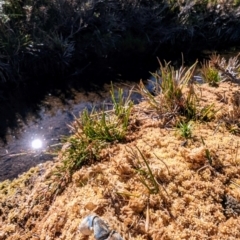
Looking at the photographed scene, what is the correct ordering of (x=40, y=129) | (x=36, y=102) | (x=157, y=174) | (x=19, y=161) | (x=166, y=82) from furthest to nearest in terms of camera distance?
(x=36, y=102) → (x=40, y=129) → (x=19, y=161) → (x=166, y=82) → (x=157, y=174)

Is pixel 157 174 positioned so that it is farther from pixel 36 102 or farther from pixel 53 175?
pixel 36 102

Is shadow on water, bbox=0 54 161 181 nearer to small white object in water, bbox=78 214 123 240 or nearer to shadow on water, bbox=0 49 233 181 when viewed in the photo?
shadow on water, bbox=0 49 233 181

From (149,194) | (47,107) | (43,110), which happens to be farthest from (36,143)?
(149,194)

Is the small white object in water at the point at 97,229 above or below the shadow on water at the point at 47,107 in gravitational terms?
above

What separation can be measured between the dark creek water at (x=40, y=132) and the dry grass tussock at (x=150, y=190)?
2.83 ft

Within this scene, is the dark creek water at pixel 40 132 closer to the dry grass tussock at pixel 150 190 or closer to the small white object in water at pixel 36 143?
the small white object in water at pixel 36 143

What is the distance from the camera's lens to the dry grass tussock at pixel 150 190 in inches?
114

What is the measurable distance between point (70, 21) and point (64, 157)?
182 inches

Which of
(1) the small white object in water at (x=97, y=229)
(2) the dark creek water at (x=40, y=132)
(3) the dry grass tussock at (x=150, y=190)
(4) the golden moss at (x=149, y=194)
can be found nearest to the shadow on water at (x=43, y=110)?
(2) the dark creek water at (x=40, y=132)

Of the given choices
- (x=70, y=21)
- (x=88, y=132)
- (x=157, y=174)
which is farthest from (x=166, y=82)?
(x=70, y=21)

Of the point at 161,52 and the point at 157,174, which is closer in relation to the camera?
the point at 157,174

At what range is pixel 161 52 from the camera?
29.1 ft

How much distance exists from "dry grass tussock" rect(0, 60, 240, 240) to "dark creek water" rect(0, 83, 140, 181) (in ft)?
2.83

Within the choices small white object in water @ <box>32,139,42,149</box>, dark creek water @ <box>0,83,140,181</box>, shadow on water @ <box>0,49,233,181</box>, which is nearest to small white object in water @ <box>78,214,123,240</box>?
dark creek water @ <box>0,83,140,181</box>
